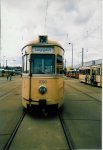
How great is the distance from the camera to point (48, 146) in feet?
17.7

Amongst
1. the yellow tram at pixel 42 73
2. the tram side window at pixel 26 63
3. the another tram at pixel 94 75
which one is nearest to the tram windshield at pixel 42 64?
the yellow tram at pixel 42 73

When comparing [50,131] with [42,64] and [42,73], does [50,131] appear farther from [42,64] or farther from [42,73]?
[42,64]

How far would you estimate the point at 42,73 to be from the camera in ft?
28.7

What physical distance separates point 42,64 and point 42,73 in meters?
0.34

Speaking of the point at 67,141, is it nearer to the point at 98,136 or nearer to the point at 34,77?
the point at 98,136

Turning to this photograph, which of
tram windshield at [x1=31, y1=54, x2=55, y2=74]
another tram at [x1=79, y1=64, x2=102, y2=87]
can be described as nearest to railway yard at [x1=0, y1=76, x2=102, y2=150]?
tram windshield at [x1=31, y1=54, x2=55, y2=74]

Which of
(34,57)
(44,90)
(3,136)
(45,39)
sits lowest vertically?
(3,136)

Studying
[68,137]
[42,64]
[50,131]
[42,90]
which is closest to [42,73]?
[42,64]

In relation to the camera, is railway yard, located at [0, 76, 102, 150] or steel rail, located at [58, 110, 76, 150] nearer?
steel rail, located at [58, 110, 76, 150]

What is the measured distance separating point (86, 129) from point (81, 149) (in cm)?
184

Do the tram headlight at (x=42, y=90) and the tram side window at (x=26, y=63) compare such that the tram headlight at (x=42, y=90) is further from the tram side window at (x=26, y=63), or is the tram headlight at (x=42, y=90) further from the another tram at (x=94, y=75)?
the another tram at (x=94, y=75)

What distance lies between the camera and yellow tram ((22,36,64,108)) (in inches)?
339

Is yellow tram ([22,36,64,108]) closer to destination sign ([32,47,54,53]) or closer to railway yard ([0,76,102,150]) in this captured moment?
destination sign ([32,47,54,53])

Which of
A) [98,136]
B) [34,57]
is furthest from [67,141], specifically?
[34,57]
